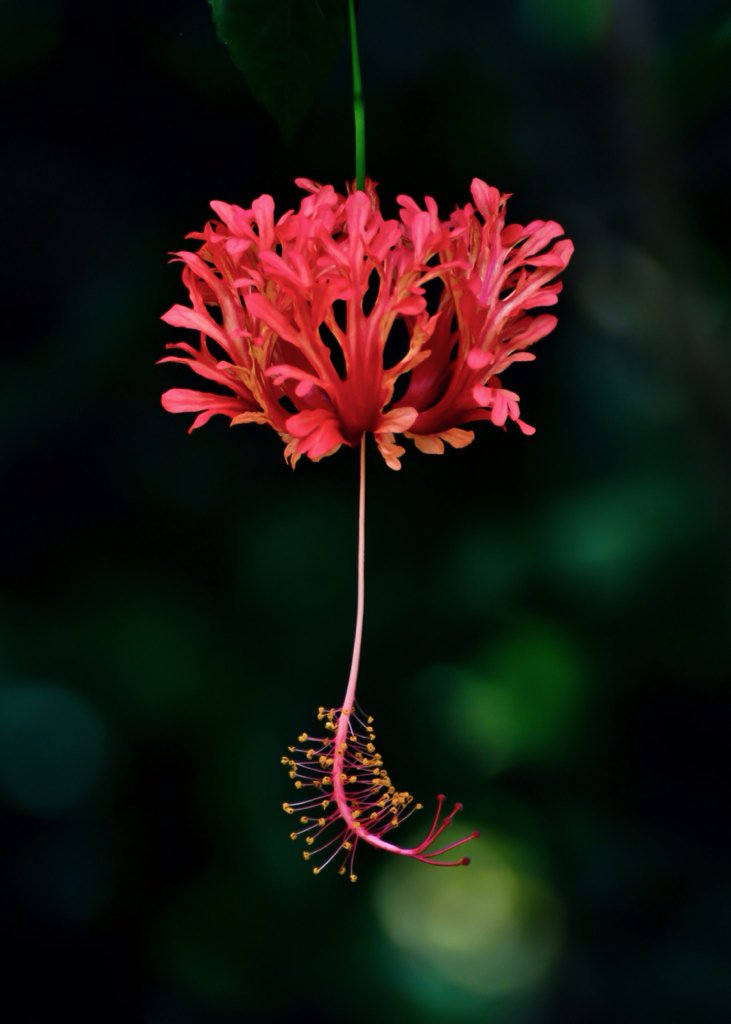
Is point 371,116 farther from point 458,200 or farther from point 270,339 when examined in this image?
point 270,339

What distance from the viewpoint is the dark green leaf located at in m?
0.94

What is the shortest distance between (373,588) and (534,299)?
868 millimetres

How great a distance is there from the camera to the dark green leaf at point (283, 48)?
94 centimetres

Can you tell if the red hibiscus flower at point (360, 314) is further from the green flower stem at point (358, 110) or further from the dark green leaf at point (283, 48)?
the dark green leaf at point (283, 48)

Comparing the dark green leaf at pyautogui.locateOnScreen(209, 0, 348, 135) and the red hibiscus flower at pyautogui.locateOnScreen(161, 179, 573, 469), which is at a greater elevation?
the dark green leaf at pyautogui.locateOnScreen(209, 0, 348, 135)

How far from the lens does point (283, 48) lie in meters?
0.95

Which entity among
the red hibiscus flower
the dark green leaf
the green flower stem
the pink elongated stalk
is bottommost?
the pink elongated stalk

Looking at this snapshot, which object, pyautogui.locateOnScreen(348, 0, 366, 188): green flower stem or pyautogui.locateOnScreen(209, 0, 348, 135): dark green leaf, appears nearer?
pyautogui.locateOnScreen(348, 0, 366, 188): green flower stem

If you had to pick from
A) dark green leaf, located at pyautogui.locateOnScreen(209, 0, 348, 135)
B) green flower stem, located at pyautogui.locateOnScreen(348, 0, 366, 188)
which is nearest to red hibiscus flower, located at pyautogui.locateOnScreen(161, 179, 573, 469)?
green flower stem, located at pyautogui.locateOnScreen(348, 0, 366, 188)

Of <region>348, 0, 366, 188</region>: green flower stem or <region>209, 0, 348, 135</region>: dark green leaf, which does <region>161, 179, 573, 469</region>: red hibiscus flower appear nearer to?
<region>348, 0, 366, 188</region>: green flower stem

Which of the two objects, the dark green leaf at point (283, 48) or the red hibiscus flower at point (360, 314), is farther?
the dark green leaf at point (283, 48)

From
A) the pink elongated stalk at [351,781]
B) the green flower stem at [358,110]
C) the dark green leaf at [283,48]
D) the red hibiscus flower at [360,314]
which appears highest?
the dark green leaf at [283,48]

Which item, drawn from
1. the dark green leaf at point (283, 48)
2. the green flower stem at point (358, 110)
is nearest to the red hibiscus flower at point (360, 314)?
the green flower stem at point (358, 110)

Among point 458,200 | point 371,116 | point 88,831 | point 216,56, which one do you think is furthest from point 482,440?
point 88,831
